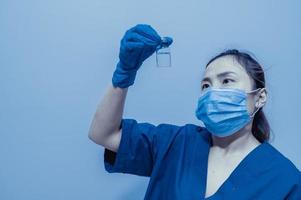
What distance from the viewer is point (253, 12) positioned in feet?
3.78

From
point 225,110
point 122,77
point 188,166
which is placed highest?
point 122,77

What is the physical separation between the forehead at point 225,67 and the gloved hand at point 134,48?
18 cm

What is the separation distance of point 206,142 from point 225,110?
0.47ft

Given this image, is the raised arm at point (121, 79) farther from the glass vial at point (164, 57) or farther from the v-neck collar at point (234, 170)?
the v-neck collar at point (234, 170)

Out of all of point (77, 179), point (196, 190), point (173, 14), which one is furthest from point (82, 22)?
point (196, 190)

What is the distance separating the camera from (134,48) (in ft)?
2.66

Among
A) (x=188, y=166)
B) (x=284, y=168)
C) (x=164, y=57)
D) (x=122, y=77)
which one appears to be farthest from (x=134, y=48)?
(x=284, y=168)

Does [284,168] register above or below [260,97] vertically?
below

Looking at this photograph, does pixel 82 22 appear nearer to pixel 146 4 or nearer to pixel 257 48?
pixel 146 4

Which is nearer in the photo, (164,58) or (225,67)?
(225,67)

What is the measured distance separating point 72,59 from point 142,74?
25cm

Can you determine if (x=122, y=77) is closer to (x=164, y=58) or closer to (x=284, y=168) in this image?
(x=164, y=58)

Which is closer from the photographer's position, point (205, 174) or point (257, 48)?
point (205, 174)

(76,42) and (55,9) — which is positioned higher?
(55,9)
